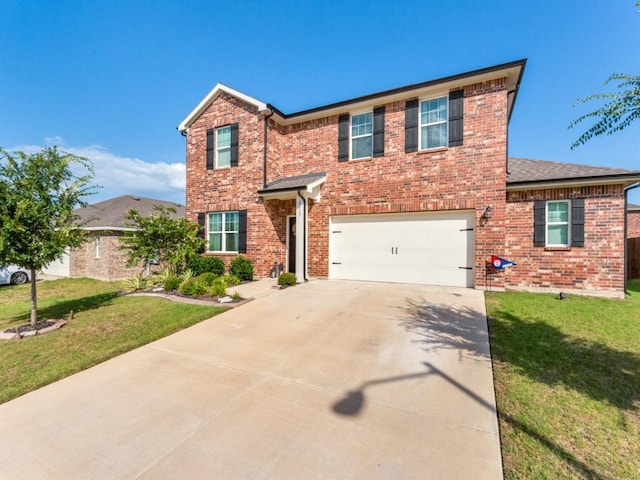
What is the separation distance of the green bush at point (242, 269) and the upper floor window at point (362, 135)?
540cm

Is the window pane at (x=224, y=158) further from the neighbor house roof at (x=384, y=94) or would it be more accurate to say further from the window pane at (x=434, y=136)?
the window pane at (x=434, y=136)

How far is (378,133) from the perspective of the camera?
9461 mm

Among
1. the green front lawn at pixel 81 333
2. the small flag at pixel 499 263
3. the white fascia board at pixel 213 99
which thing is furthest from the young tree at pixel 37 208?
the small flag at pixel 499 263

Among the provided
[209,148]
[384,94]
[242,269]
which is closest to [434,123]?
[384,94]

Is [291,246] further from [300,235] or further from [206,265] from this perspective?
[206,265]

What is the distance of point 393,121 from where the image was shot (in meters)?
9.29

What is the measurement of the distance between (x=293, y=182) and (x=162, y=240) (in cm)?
539

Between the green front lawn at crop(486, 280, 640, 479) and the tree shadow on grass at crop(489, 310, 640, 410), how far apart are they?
10 mm

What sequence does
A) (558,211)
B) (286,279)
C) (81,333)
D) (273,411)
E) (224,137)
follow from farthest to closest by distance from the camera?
(224,137) → (286,279) → (558,211) → (81,333) → (273,411)

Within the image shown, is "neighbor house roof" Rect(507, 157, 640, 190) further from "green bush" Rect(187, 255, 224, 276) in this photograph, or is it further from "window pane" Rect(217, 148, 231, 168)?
"green bush" Rect(187, 255, 224, 276)

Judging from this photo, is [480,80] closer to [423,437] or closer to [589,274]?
[589,274]

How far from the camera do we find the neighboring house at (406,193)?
8.08 meters

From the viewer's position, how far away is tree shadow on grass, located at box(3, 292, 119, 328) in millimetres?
6727

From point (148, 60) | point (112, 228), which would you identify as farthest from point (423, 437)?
point (112, 228)
